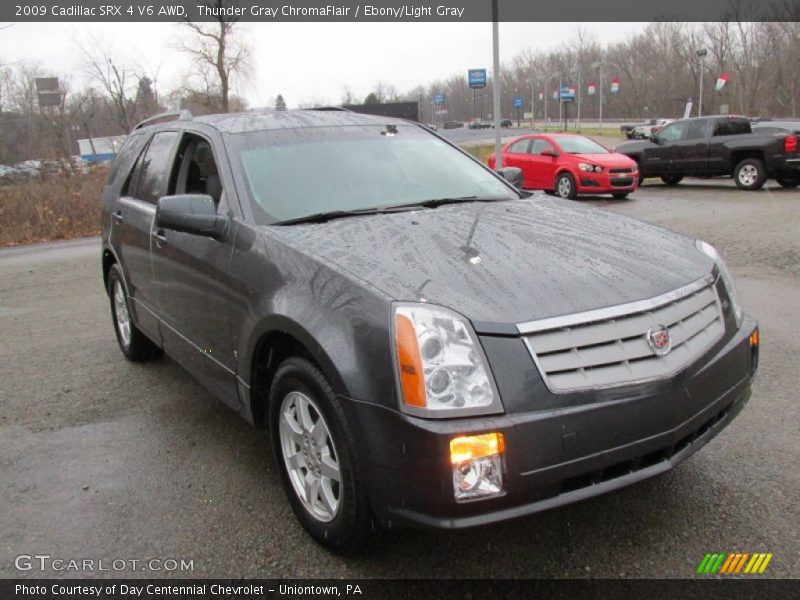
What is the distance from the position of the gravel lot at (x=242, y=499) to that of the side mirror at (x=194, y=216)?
1.23m

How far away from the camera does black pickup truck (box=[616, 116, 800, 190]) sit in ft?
47.1

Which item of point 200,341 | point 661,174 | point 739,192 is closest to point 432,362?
point 200,341

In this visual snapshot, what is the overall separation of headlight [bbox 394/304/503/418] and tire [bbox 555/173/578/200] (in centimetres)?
1302

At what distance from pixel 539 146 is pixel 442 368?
14114 mm

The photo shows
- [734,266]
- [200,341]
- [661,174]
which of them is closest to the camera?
[200,341]

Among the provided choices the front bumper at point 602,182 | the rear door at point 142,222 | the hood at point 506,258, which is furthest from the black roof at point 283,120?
the front bumper at point 602,182

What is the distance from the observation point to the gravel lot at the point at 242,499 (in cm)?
250

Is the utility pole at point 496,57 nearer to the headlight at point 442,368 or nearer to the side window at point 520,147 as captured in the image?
the side window at point 520,147

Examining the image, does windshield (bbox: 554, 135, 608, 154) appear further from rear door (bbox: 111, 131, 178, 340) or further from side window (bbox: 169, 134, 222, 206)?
side window (bbox: 169, 134, 222, 206)

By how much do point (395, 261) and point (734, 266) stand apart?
6309 millimetres

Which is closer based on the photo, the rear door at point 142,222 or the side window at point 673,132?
the rear door at point 142,222

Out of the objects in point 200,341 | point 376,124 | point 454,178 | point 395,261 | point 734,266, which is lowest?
point 734,266

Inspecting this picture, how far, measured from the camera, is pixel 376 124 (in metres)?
4.00

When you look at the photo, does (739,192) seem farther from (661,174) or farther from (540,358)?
(540,358)
